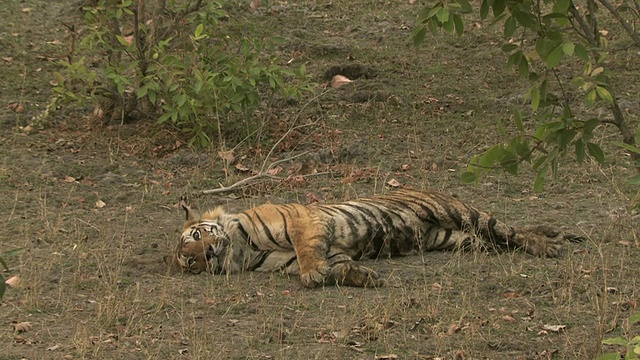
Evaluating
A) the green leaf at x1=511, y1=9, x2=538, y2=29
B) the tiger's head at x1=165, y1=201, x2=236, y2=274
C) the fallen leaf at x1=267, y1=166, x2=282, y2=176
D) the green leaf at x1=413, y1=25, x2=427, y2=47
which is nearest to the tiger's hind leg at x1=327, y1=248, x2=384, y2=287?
the tiger's head at x1=165, y1=201, x2=236, y2=274

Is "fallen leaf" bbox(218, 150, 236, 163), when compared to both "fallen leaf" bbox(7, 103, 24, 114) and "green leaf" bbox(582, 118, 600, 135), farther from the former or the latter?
"green leaf" bbox(582, 118, 600, 135)

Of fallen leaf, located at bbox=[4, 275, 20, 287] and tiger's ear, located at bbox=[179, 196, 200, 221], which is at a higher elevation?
tiger's ear, located at bbox=[179, 196, 200, 221]

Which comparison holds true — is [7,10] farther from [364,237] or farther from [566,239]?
[566,239]

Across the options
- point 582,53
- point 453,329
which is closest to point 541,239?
point 453,329

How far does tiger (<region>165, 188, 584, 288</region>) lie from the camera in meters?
6.41

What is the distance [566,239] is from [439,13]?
3.05 m

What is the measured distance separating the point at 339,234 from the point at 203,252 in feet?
3.07

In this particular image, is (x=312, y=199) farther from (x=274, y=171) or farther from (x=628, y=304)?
(x=628, y=304)

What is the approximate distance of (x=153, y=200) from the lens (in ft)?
26.2

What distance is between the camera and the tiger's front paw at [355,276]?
19.4 ft

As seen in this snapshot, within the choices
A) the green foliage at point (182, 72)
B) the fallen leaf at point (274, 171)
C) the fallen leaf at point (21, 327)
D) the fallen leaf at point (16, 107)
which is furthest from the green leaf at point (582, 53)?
the fallen leaf at point (16, 107)

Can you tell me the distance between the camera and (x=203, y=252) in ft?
20.9

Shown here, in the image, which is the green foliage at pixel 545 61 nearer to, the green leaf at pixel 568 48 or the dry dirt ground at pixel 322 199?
the green leaf at pixel 568 48

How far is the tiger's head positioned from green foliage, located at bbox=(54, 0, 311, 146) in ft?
6.67
